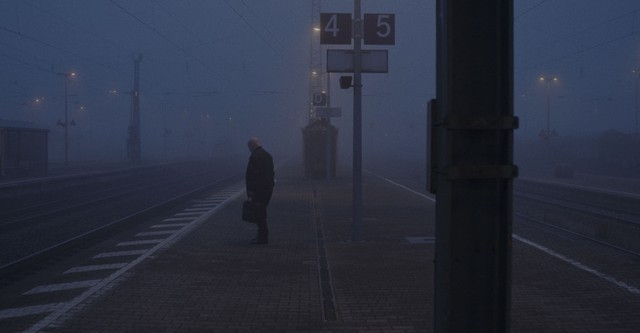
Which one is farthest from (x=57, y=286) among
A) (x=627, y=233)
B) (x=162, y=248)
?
(x=627, y=233)

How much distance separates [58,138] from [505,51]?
89.6m

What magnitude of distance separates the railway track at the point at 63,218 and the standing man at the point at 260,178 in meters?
3.55

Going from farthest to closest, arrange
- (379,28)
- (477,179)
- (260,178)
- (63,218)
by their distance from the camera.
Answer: (63,218), (379,28), (260,178), (477,179)

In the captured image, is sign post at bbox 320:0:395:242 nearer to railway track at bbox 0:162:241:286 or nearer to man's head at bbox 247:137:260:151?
man's head at bbox 247:137:260:151

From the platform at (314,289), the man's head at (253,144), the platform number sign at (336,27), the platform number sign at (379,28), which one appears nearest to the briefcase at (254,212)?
the platform at (314,289)

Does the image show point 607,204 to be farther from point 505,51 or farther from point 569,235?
point 505,51

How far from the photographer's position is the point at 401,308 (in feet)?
25.4

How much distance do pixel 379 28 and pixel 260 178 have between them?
3.76 meters

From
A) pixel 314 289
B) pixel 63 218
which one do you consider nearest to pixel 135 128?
pixel 63 218

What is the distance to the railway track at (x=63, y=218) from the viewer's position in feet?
40.2

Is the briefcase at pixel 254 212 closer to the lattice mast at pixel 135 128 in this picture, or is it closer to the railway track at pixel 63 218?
the railway track at pixel 63 218

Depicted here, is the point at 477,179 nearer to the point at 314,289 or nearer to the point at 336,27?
the point at 314,289

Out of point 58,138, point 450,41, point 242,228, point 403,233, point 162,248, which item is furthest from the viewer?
point 58,138

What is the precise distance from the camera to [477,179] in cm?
379
